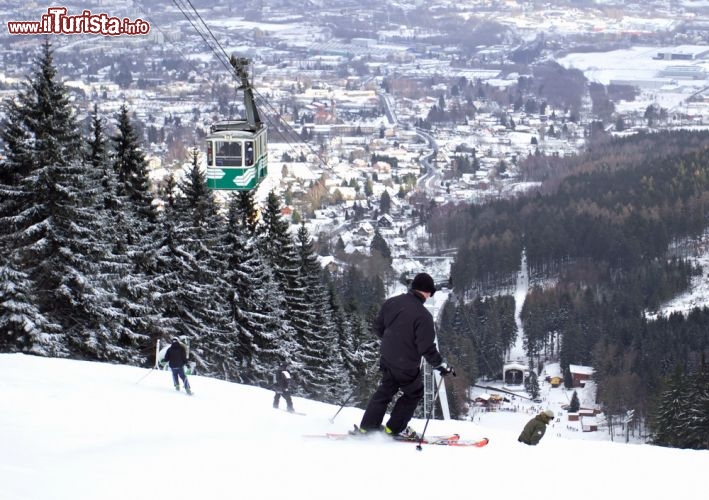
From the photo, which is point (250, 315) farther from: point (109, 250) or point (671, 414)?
point (671, 414)

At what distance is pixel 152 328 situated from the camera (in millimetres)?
20469

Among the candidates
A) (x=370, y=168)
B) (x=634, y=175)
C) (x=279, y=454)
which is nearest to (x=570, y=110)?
(x=370, y=168)

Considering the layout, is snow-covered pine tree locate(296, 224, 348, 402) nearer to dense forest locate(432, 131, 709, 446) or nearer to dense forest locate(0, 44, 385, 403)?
dense forest locate(0, 44, 385, 403)

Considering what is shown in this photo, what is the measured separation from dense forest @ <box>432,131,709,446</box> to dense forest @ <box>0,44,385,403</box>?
35152 mm

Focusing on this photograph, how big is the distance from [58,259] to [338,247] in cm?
7216

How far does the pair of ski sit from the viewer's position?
7824 mm

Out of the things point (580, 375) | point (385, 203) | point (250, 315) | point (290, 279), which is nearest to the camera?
point (250, 315)

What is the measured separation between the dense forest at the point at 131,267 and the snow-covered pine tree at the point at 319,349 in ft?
0.17

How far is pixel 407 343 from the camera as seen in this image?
736 cm

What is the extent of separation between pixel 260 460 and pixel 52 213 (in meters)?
12.2

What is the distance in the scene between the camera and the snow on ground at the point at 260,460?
6.41 m

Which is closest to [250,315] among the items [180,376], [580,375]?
[180,376]

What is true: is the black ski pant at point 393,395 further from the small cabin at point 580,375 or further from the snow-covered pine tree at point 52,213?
the small cabin at point 580,375

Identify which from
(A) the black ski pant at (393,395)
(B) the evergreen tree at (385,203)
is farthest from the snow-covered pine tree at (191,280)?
(B) the evergreen tree at (385,203)
